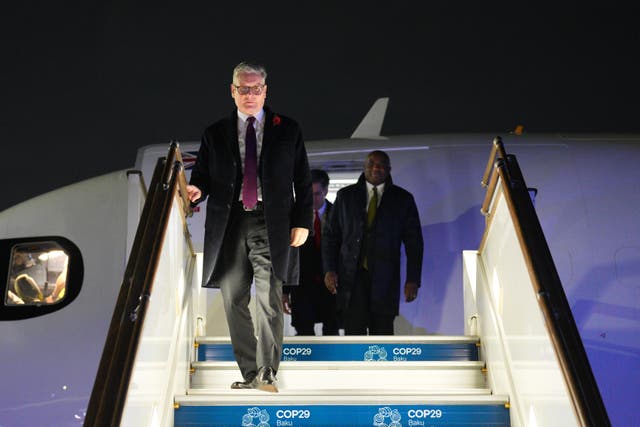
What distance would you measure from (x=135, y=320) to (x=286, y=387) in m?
1.47

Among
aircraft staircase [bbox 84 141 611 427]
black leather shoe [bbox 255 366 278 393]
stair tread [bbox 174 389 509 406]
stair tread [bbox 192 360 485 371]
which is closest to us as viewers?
aircraft staircase [bbox 84 141 611 427]

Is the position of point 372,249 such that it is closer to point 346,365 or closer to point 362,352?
point 362,352

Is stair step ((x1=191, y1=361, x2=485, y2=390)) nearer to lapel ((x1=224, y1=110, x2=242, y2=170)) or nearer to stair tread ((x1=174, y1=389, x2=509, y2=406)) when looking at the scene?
stair tread ((x1=174, y1=389, x2=509, y2=406))

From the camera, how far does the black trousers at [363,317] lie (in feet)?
18.0

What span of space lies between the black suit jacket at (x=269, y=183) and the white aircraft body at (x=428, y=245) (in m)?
1.55

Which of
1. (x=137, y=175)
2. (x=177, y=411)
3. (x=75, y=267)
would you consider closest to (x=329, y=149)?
(x=137, y=175)

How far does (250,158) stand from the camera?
14.0 ft

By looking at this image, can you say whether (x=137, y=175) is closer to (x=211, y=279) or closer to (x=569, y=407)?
(x=211, y=279)

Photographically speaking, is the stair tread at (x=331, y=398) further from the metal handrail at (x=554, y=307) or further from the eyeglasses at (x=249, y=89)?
the eyeglasses at (x=249, y=89)

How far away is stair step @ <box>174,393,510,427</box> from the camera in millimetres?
3805

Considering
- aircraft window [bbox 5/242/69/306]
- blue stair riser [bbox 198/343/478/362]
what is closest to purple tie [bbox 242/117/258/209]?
blue stair riser [bbox 198/343/478/362]

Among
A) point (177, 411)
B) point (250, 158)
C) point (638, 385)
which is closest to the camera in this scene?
point (177, 411)

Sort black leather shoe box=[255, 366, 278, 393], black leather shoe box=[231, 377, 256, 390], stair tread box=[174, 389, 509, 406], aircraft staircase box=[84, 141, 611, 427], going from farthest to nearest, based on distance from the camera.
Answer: black leather shoe box=[231, 377, 256, 390] → black leather shoe box=[255, 366, 278, 393] → stair tread box=[174, 389, 509, 406] → aircraft staircase box=[84, 141, 611, 427]

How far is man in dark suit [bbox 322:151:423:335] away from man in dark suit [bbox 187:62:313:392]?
1.26 m
